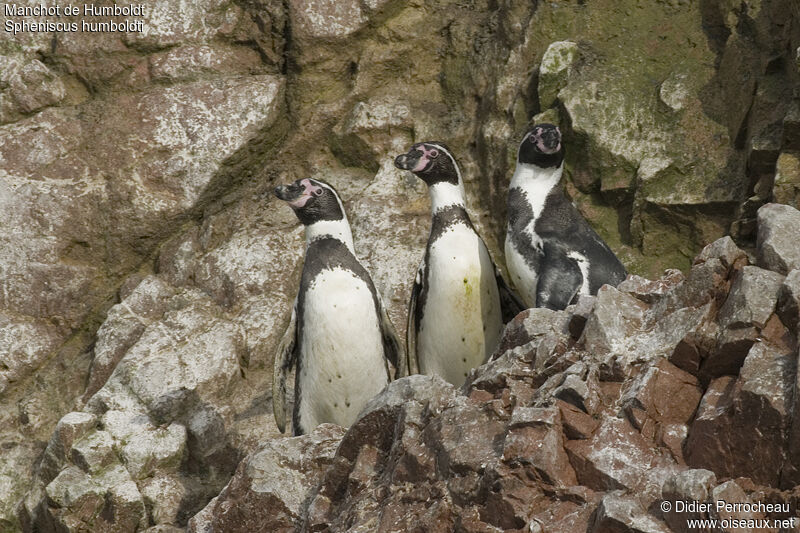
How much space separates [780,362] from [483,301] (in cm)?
348

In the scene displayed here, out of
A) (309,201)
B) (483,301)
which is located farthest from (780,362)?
(309,201)

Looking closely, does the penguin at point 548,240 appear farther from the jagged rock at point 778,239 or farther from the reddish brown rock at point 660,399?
the reddish brown rock at point 660,399

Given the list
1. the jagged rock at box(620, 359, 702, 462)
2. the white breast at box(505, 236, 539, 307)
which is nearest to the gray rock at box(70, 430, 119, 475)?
the white breast at box(505, 236, 539, 307)

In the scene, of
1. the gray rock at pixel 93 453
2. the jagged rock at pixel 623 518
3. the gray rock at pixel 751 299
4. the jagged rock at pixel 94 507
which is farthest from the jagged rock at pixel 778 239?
the gray rock at pixel 93 453

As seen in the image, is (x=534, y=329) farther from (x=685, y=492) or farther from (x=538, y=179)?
(x=538, y=179)

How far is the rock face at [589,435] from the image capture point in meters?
4.04

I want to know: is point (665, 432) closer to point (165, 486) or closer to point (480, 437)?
point (480, 437)

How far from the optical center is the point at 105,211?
9164mm

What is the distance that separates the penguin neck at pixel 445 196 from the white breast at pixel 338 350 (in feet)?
2.81

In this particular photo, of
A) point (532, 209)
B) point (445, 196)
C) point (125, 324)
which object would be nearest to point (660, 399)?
point (532, 209)

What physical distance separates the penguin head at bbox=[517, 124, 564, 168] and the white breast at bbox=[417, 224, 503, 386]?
698 millimetres

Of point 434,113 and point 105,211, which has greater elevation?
point 434,113

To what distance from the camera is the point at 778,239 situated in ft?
15.9

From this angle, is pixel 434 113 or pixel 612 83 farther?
pixel 434 113
